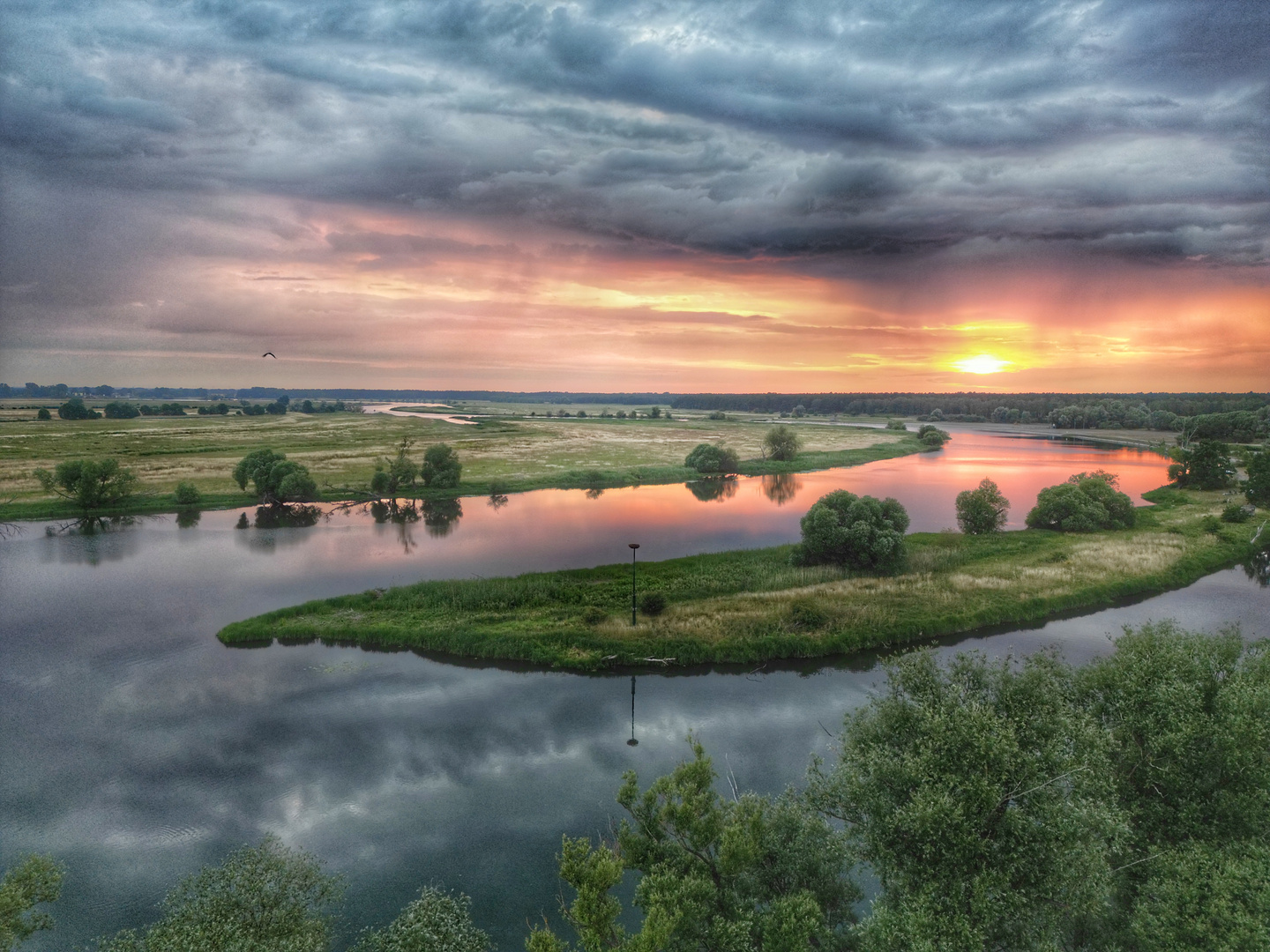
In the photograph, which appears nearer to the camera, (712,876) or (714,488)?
(712,876)

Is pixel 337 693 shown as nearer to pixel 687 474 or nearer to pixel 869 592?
pixel 869 592

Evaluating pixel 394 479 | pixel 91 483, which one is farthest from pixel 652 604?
pixel 91 483

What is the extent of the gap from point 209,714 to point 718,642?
960 inches

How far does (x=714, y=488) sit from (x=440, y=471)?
38364 mm

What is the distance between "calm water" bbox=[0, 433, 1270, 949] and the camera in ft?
56.9

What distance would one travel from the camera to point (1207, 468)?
72875 millimetres

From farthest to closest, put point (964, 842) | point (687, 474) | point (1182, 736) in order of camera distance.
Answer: point (687, 474), point (1182, 736), point (964, 842)

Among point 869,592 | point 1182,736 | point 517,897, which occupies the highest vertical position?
point 1182,736

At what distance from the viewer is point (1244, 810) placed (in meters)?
13.4

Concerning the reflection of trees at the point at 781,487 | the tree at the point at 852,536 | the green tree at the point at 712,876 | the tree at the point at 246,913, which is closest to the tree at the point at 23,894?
the tree at the point at 246,913

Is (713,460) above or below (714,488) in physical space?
above

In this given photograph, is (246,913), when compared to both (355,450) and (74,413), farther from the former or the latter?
(74,413)

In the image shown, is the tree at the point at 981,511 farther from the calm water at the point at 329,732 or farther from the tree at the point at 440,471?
the tree at the point at 440,471

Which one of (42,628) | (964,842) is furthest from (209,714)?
(964,842)
